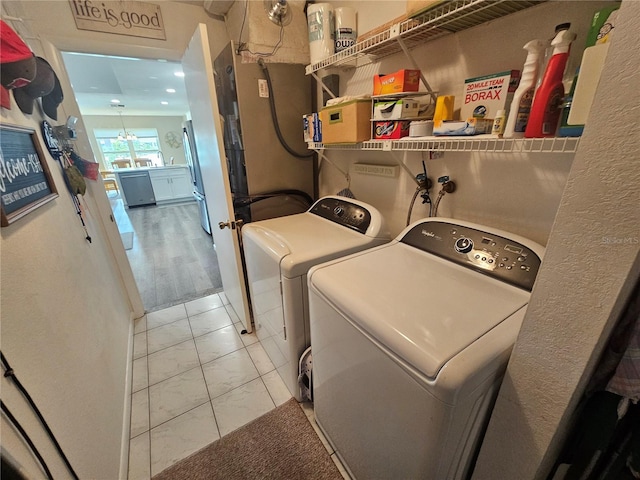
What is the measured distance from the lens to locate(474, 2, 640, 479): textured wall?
413 mm

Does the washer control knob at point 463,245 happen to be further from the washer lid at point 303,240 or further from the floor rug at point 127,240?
the floor rug at point 127,240

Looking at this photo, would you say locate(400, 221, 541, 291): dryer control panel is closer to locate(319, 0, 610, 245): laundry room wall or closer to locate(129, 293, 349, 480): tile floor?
locate(319, 0, 610, 245): laundry room wall

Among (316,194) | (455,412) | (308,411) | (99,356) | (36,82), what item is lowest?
(308,411)

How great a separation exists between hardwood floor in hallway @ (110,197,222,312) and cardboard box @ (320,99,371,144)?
7.02ft

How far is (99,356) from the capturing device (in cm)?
129

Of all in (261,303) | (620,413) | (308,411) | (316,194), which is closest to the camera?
(620,413)

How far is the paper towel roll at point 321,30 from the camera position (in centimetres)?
143

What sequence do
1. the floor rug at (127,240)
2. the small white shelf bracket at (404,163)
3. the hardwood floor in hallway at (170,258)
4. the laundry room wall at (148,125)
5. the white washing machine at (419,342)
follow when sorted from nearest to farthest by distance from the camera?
1. the white washing machine at (419,342)
2. the small white shelf bracket at (404,163)
3. the hardwood floor in hallway at (170,258)
4. the floor rug at (127,240)
5. the laundry room wall at (148,125)

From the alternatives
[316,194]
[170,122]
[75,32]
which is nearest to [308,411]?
[316,194]

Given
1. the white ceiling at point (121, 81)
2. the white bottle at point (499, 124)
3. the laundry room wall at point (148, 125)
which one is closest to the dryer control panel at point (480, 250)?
the white bottle at point (499, 124)

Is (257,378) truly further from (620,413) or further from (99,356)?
(620,413)

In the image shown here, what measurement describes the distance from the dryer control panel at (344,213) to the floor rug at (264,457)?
114 cm

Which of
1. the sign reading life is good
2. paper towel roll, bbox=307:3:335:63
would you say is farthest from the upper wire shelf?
the sign reading life is good

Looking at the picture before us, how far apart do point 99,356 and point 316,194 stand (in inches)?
66.5
